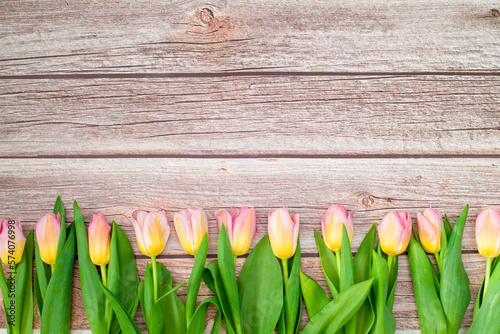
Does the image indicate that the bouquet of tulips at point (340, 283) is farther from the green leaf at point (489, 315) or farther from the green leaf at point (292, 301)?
the green leaf at point (489, 315)

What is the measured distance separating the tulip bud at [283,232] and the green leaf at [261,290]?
0.02 metres

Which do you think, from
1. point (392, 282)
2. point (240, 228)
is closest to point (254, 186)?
point (240, 228)

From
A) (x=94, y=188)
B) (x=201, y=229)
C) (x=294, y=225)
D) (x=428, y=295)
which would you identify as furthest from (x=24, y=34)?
(x=428, y=295)

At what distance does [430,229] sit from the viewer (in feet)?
1.71

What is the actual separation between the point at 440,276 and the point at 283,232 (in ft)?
0.94

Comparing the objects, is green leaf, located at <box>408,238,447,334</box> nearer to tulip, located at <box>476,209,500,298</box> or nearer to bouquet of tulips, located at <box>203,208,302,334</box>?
tulip, located at <box>476,209,500,298</box>

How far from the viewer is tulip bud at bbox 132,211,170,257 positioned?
0.51 m

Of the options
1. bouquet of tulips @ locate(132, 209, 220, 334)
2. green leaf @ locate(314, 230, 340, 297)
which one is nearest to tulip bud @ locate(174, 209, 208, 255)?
bouquet of tulips @ locate(132, 209, 220, 334)

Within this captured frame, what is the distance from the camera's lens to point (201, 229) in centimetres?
52

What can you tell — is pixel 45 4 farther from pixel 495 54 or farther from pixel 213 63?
pixel 495 54

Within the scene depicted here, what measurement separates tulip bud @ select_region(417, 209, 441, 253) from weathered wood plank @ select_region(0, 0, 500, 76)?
0.87 feet

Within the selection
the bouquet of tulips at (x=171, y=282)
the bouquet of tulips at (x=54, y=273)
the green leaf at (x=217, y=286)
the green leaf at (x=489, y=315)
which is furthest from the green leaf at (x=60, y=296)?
the green leaf at (x=489, y=315)

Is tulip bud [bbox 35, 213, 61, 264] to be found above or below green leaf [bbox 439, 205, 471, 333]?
above

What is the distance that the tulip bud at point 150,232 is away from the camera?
513mm
